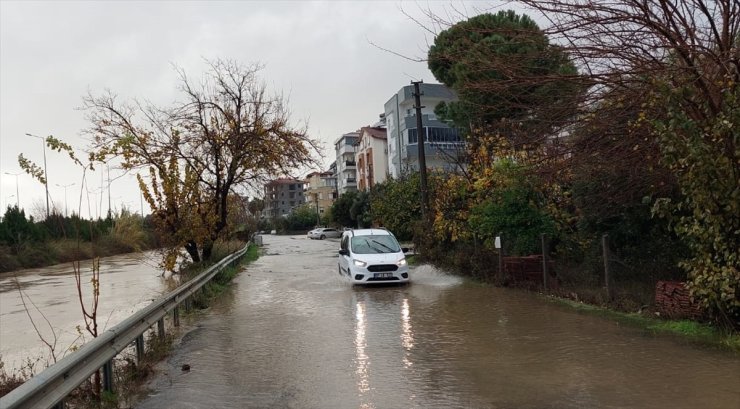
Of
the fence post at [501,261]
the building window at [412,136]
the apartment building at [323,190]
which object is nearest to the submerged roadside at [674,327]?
the fence post at [501,261]

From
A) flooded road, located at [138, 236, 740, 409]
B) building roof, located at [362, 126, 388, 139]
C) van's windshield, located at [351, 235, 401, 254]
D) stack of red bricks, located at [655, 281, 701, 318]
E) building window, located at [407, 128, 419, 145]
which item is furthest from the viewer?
building roof, located at [362, 126, 388, 139]

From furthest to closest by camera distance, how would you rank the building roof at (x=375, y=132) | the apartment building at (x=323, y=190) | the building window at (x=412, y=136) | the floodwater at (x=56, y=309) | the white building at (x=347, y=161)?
the apartment building at (x=323, y=190)
the white building at (x=347, y=161)
the building roof at (x=375, y=132)
the building window at (x=412, y=136)
the floodwater at (x=56, y=309)

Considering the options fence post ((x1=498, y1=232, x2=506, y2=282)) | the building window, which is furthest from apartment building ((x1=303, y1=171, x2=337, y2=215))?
fence post ((x1=498, y1=232, x2=506, y2=282))

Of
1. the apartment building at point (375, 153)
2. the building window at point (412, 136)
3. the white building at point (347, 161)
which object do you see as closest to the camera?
the building window at point (412, 136)

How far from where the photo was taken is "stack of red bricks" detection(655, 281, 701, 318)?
9.11m

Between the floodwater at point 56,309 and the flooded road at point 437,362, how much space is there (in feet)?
7.07

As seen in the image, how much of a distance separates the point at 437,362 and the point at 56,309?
13767 mm

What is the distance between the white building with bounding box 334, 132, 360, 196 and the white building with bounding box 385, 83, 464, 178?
33.2m

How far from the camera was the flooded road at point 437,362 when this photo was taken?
19.7 feet

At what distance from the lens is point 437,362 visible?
7.57 metres

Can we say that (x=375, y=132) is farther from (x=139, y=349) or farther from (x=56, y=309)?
(x=139, y=349)

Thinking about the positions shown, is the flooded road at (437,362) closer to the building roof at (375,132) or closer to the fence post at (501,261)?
the fence post at (501,261)

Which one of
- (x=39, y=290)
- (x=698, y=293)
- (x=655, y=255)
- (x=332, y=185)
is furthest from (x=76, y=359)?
(x=332, y=185)

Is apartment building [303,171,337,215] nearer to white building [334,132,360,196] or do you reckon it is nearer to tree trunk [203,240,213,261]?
white building [334,132,360,196]
